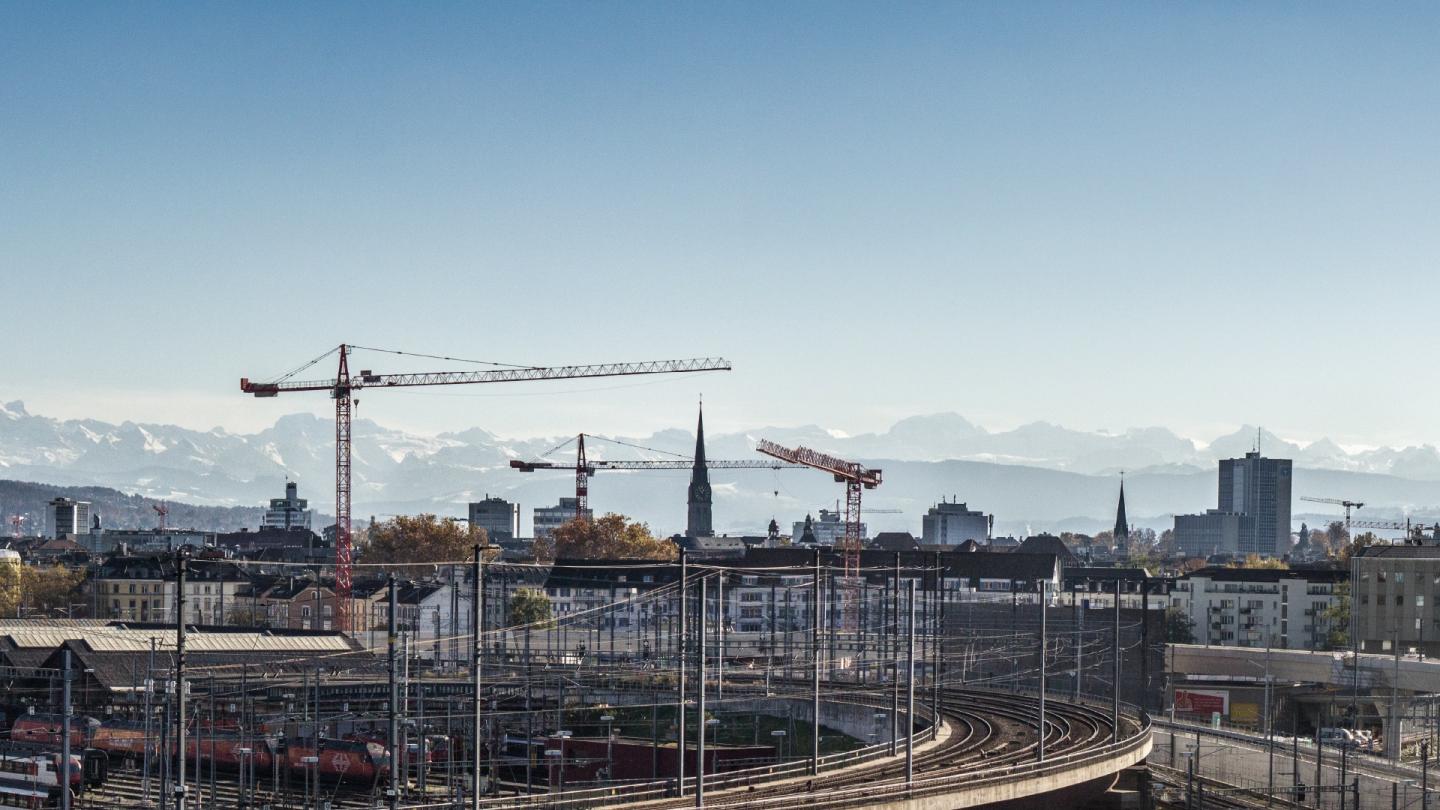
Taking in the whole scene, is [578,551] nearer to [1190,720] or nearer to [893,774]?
[1190,720]

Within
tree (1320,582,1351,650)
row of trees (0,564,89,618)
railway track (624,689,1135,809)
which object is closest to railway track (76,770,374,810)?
railway track (624,689,1135,809)

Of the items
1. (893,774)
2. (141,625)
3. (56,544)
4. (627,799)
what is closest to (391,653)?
(627,799)

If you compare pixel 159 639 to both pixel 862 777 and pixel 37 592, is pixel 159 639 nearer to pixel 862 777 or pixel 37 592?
pixel 862 777

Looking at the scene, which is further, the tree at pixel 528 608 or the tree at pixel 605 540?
the tree at pixel 605 540

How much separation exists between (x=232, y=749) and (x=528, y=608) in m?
52.6

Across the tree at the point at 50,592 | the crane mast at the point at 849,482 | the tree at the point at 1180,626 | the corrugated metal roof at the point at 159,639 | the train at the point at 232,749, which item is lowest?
the tree at the point at 1180,626

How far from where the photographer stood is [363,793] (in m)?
46.1

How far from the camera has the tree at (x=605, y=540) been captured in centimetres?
14550

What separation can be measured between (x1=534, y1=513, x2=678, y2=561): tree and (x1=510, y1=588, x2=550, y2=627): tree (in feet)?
125

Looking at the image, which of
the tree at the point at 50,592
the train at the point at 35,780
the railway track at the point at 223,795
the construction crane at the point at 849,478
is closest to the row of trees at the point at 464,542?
the construction crane at the point at 849,478

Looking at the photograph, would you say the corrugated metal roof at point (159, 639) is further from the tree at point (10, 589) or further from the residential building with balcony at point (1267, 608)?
the residential building with balcony at point (1267, 608)

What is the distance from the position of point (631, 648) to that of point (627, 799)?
225 feet

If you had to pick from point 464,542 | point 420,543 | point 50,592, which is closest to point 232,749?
point 50,592

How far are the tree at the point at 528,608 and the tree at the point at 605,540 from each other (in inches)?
1499
